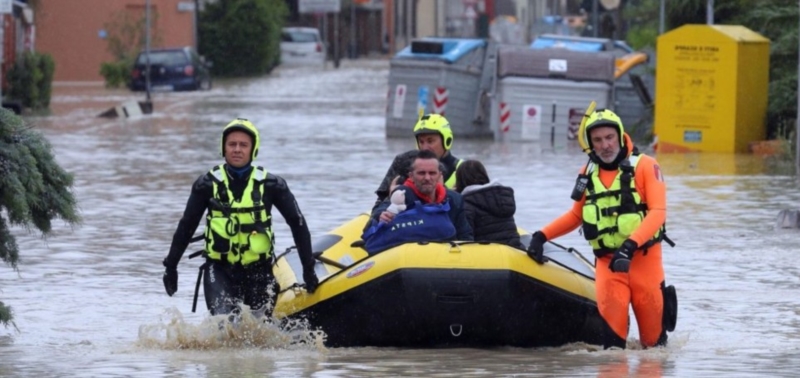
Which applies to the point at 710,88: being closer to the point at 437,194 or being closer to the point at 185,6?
the point at 437,194

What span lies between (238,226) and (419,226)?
1.06m

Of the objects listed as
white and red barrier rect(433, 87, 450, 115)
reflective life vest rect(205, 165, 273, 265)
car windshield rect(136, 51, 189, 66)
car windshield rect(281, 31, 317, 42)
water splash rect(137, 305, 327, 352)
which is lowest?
car windshield rect(281, 31, 317, 42)

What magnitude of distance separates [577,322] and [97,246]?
6.33 meters

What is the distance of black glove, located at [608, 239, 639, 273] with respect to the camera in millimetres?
8633

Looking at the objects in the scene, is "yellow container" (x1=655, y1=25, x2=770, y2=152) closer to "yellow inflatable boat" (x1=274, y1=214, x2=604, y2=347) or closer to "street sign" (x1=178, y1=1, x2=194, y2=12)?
"yellow inflatable boat" (x1=274, y1=214, x2=604, y2=347)

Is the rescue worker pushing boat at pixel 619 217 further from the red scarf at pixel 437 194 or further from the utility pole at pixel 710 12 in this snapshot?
the utility pole at pixel 710 12

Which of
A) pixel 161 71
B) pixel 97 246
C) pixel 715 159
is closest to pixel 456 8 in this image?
pixel 161 71

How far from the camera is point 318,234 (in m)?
15.2

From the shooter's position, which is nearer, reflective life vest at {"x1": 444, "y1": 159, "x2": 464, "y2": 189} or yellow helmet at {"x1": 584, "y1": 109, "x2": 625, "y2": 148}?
yellow helmet at {"x1": 584, "y1": 109, "x2": 625, "y2": 148}

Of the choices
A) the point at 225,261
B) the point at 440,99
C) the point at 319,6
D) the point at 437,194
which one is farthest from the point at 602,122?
the point at 319,6

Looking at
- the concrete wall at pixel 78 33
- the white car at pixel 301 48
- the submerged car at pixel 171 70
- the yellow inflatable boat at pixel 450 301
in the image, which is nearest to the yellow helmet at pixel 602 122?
the yellow inflatable boat at pixel 450 301

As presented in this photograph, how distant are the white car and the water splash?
64.7 metres

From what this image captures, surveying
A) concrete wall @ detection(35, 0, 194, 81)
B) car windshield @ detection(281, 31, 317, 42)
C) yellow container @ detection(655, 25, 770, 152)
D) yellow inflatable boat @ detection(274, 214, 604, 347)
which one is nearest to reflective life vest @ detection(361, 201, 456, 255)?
yellow inflatable boat @ detection(274, 214, 604, 347)

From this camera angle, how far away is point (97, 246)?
14820 millimetres
